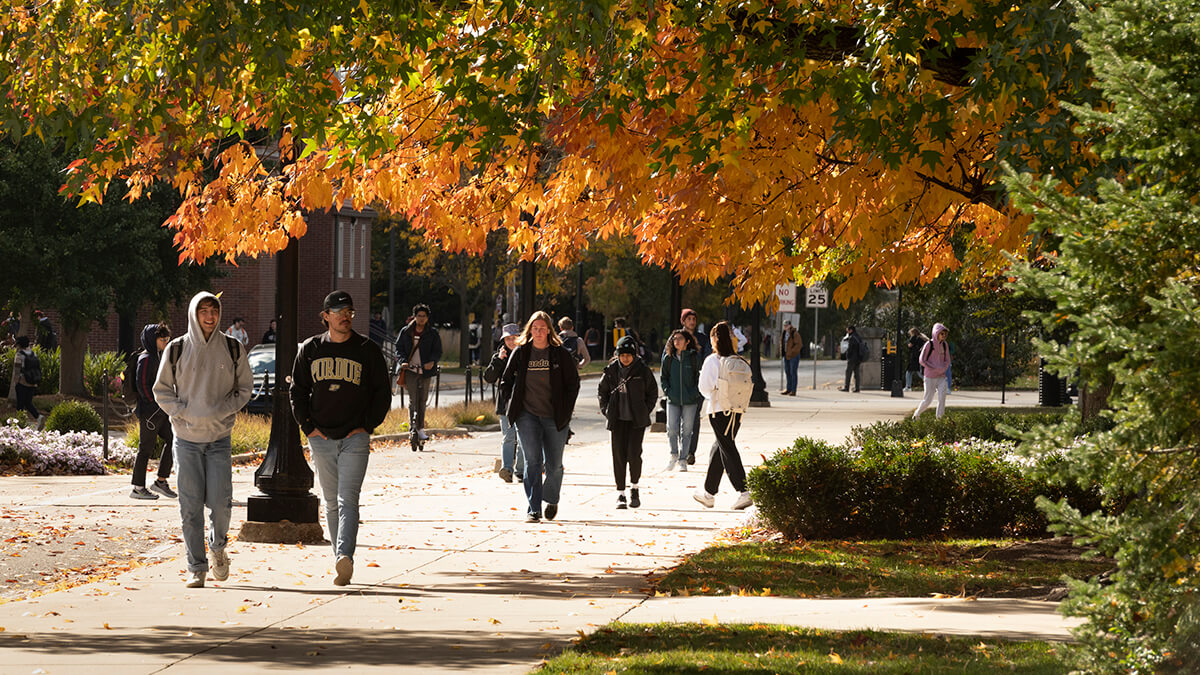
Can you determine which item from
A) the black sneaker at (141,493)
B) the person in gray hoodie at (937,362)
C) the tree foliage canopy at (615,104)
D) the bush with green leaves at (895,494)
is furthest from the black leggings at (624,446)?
the person in gray hoodie at (937,362)

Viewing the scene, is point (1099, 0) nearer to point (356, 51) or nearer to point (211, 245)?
point (356, 51)

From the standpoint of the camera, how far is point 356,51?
8914mm

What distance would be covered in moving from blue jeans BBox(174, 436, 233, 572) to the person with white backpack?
18.4ft

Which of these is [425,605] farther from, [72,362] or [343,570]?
[72,362]

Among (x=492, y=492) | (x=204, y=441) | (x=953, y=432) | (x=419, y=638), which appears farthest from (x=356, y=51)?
(x=953, y=432)

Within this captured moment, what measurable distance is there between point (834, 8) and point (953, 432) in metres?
9.52

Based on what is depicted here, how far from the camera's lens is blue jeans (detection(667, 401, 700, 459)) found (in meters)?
18.2

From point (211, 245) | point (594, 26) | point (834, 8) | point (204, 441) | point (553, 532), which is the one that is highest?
point (834, 8)

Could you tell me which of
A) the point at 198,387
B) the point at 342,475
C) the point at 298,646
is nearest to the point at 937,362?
the point at 342,475

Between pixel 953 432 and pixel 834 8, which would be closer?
pixel 834 8

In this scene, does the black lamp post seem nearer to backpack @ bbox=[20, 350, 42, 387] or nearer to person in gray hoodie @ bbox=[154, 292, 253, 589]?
person in gray hoodie @ bbox=[154, 292, 253, 589]

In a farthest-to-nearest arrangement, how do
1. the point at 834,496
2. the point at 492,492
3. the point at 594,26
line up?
the point at 492,492
the point at 834,496
the point at 594,26

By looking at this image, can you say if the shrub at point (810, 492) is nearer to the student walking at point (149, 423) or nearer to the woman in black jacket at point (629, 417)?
the woman in black jacket at point (629, 417)

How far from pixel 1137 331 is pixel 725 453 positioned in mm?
10266
